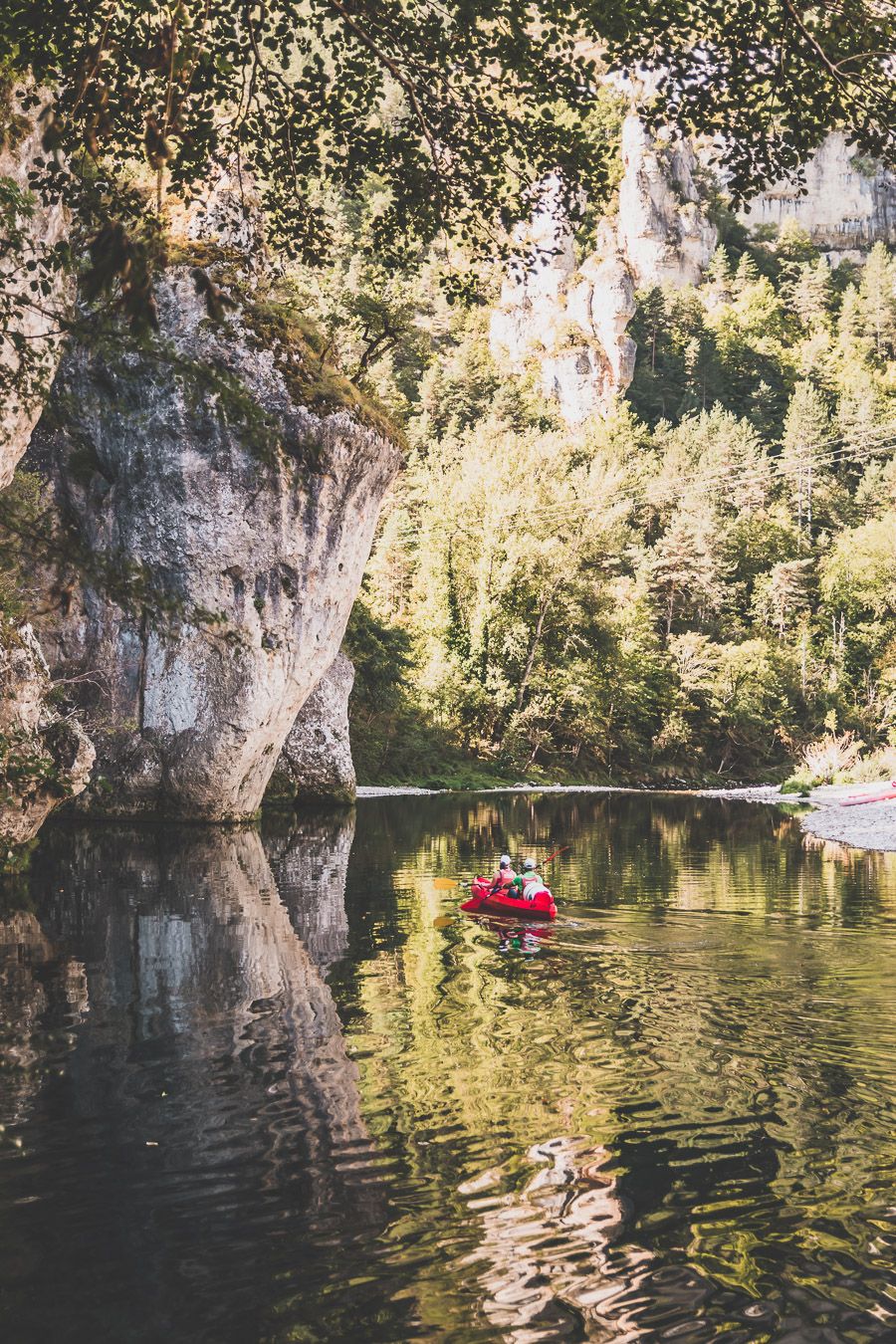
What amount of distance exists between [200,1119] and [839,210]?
144 m

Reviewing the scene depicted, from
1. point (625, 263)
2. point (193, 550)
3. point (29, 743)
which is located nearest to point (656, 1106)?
point (29, 743)

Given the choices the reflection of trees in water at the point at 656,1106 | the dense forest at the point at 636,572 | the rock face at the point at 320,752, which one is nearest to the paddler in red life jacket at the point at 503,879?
the reflection of trees in water at the point at 656,1106

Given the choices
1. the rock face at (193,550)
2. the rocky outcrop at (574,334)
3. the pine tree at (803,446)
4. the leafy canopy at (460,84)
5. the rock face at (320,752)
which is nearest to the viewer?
the leafy canopy at (460,84)

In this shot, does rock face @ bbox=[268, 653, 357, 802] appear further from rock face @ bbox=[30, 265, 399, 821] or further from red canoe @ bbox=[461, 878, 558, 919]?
red canoe @ bbox=[461, 878, 558, 919]

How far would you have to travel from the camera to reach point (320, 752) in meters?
37.0

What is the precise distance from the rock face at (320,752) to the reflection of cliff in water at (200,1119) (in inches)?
784

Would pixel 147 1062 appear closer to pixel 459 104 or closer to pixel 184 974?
pixel 184 974

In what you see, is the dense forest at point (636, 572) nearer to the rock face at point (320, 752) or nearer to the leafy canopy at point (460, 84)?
the rock face at point (320, 752)

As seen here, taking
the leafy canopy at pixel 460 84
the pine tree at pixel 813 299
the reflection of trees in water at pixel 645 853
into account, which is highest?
the pine tree at pixel 813 299

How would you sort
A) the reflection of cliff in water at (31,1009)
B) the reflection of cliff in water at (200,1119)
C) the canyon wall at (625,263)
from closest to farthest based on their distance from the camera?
the reflection of cliff in water at (200,1119) < the reflection of cliff in water at (31,1009) < the canyon wall at (625,263)

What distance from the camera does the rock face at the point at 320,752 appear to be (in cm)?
3631

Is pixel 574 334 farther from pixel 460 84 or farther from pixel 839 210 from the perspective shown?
pixel 460 84

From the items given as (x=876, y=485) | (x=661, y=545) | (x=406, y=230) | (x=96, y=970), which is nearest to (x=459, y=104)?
(x=406, y=230)

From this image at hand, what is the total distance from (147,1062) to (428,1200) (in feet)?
11.9
